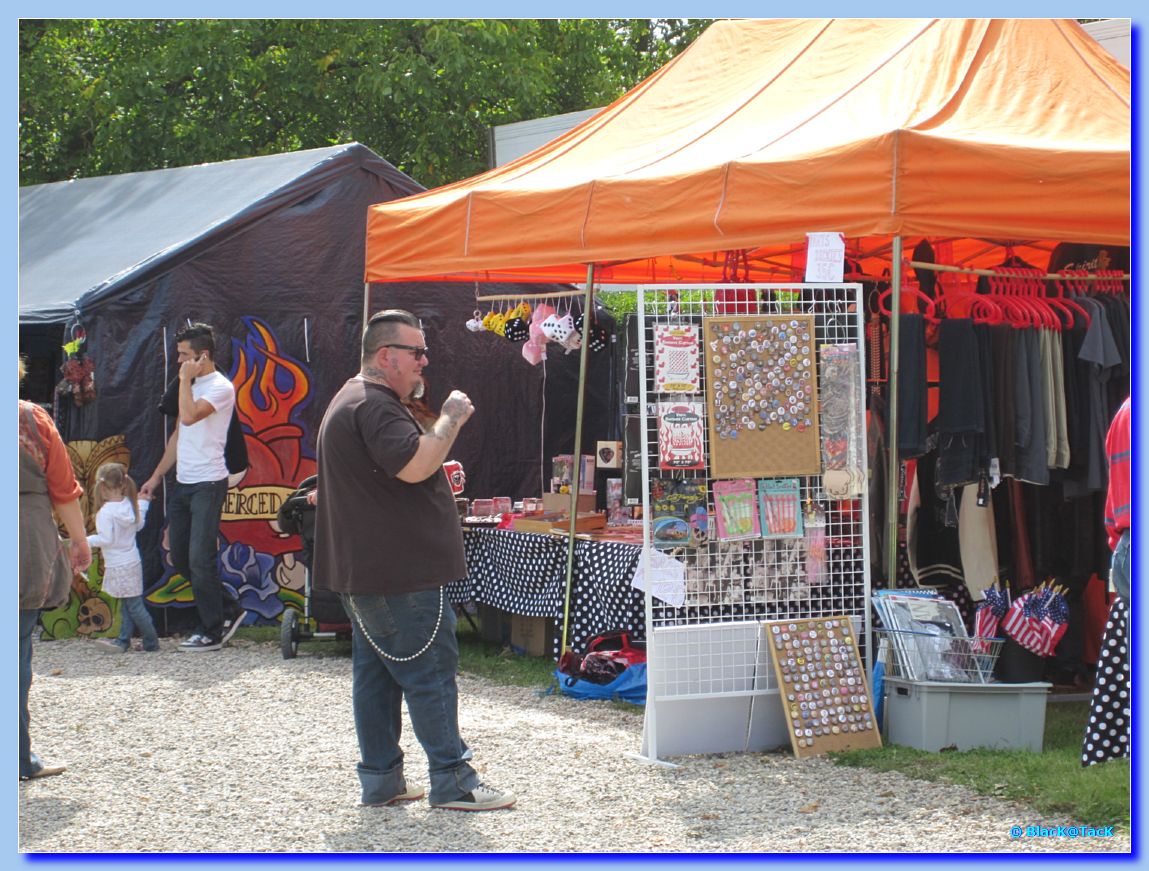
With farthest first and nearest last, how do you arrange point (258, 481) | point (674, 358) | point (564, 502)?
point (258, 481) < point (564, 502) < point (674, 358)

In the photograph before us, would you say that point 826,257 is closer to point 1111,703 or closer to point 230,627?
point 1111,703

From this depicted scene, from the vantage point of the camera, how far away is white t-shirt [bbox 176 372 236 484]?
8.73 metres

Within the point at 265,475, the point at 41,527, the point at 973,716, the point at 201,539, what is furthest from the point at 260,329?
the point at 973,716

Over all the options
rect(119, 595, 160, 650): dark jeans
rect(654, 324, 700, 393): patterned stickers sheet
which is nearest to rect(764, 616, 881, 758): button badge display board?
rect(654, 324, 700, 393): patterned stickers sheet

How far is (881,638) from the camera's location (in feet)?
20.0

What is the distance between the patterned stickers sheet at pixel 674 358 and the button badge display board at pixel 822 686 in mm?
1046

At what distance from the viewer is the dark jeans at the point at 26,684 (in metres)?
5.43

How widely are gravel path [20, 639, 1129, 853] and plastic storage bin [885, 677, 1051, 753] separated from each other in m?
0.42

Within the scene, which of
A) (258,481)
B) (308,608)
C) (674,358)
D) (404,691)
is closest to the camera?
(404,691)

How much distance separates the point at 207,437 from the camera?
28.8 ft

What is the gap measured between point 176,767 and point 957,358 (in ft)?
12.1

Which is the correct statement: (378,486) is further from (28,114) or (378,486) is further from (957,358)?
(28,114)

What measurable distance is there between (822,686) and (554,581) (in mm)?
2142

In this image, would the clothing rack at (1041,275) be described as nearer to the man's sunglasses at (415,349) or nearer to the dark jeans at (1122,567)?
the dark jeans at (1122,567)
